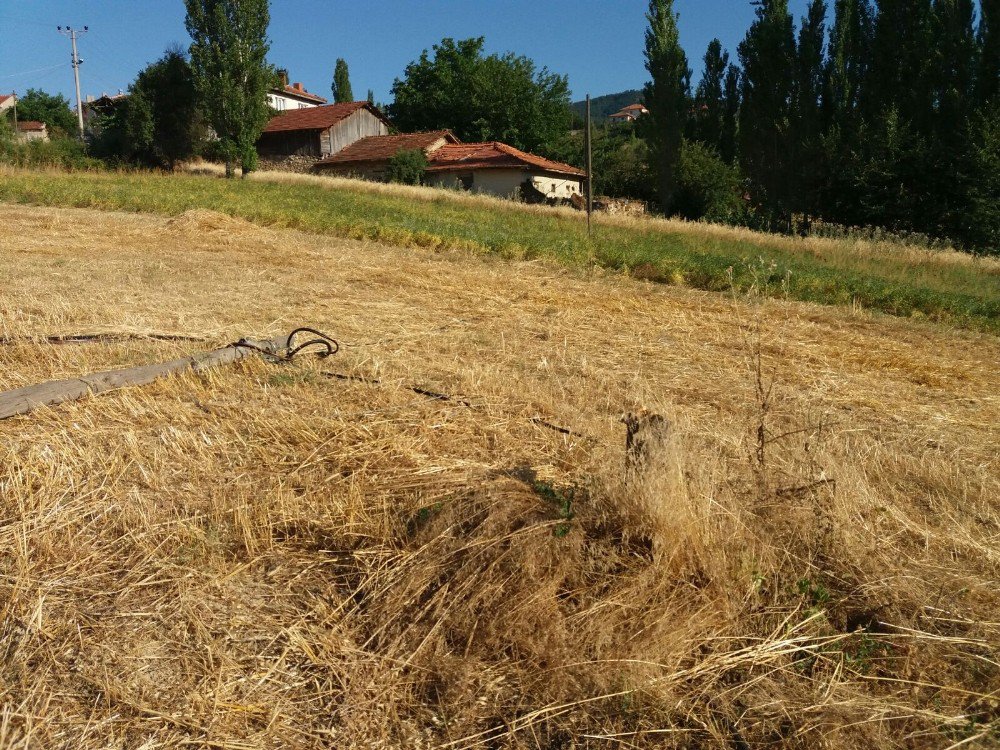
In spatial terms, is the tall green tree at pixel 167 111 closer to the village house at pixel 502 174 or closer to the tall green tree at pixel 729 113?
the village house at pixel 502 174

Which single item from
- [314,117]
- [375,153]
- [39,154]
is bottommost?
[39,154]

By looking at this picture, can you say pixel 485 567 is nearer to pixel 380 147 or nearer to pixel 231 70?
pixel 231 70

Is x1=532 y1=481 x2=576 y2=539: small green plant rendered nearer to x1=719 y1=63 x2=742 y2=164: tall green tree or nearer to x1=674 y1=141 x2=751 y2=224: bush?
x1=674 y1=141 x2=751 y2=224: bush

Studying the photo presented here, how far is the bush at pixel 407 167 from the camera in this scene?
131 ft

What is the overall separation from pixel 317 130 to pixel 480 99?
14.7 m

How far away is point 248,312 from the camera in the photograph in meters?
7.14

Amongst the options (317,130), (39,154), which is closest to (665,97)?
(317,130)

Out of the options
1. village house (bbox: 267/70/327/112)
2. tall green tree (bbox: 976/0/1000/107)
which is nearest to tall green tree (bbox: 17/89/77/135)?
village house (bbox: 267/70/327/112)

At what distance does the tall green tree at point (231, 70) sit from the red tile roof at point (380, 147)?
585cm

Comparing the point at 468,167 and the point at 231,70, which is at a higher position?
the point at 231,70

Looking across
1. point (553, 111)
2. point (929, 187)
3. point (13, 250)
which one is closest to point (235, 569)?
point (13, 250)

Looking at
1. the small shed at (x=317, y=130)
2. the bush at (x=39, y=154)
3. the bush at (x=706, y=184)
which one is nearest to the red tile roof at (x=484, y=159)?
the bush at (x=706, y=184)

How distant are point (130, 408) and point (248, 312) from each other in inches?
124

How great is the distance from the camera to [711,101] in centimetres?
4119
